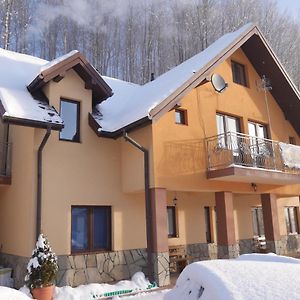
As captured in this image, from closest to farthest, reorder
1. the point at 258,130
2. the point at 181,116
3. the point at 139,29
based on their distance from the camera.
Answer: the point at 181,116
the point at 258,130
the point at 139,29

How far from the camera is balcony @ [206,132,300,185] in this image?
12.2 meters

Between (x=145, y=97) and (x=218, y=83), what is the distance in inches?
116

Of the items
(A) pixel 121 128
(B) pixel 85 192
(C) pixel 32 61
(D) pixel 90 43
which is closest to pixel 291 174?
(A) pixel 121 128

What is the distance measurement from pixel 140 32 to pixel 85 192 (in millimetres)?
26173

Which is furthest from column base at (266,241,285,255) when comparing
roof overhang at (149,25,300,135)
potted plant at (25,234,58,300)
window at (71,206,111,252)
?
potted plant at (25,234,58,300)

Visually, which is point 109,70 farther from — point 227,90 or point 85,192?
point 85,192

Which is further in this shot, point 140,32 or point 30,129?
point 140,32

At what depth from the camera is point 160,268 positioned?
35.1 ft

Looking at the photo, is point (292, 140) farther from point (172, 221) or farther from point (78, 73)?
point (78, 73)

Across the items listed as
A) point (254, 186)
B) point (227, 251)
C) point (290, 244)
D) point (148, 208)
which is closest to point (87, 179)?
point (148, 208)

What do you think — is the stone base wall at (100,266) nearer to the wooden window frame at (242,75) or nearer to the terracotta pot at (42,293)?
the terracotta pot at (42,293)

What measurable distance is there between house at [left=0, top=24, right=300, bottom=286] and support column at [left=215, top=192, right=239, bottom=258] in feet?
0.12

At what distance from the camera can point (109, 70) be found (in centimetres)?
3234

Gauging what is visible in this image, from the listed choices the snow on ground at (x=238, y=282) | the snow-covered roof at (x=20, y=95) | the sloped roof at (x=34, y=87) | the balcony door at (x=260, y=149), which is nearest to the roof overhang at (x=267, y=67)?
the balcony door at (x=260, y=149)
